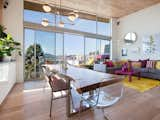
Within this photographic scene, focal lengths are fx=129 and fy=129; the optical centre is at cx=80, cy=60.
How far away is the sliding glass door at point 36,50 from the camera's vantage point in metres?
5.41

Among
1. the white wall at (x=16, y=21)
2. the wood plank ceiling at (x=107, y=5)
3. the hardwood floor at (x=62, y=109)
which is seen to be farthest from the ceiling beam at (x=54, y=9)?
the hardwood floor at (x=62, y=109)

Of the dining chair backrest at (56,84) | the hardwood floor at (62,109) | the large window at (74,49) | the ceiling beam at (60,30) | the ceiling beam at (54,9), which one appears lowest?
the hardwood floor at (62,109)

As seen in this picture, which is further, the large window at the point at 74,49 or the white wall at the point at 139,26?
the large window at the point at 74,49

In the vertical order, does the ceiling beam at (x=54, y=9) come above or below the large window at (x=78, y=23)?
above

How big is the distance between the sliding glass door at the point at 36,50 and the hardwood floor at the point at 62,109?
2.36 metres

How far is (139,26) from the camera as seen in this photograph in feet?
21.5

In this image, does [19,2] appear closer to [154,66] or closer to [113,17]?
[113,17]

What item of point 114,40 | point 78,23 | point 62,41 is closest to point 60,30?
point 62,41

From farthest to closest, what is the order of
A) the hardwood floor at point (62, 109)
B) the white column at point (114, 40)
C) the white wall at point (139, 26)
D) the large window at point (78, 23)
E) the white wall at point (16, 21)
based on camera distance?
the white column at point (114, 40) < the white wall at point (139, 26) < the large window at point (78, 23) < the white wall at point (16, 21) < the hardwood floor at point (62, 109)

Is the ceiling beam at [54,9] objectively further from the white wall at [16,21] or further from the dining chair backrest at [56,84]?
the dining chair backrest at [56,84]

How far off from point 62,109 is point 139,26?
5.87 metres

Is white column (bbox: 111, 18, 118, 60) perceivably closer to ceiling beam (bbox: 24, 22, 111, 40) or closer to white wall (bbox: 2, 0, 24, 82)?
ceiling beam (bbox: 24, 22, 111, 40)

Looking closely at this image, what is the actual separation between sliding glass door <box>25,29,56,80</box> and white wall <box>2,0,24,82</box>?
46 cm

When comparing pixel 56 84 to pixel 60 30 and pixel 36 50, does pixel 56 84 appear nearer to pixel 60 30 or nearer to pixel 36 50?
pixel 36 50
